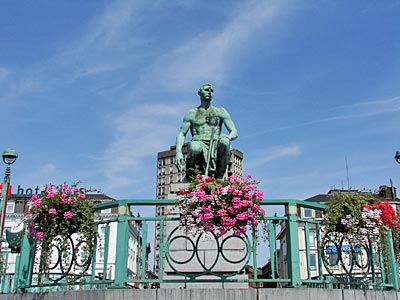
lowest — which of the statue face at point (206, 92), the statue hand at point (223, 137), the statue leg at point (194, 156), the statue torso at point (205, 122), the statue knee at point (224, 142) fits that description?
the statue leg at point (194, 156)

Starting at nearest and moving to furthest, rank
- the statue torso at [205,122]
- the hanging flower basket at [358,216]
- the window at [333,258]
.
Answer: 1. the hanging flower basket at [358,216]
2. the window at [333,258]
3. the statue torso at [205,122]

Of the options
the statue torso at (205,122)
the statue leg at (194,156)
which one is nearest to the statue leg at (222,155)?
the statue leg at (194,156)

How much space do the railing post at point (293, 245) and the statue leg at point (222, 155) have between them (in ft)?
13.1

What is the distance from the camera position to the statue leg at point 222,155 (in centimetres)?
1134

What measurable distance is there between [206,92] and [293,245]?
6057 mm

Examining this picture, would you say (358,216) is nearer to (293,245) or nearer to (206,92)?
(293,245)

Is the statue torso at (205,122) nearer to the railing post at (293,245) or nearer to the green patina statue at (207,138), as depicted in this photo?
the green patina statue at (207,138)

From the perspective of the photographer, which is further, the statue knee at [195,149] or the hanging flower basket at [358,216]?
the statue knee at [195,149]

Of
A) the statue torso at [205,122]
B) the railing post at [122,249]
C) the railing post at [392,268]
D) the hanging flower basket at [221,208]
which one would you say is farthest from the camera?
the statue torso at [205,122]

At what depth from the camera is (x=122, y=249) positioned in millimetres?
7434

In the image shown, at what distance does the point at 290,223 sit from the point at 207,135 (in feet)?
16.1

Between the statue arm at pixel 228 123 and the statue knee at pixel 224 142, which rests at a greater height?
the statue arm at pixel 228 123

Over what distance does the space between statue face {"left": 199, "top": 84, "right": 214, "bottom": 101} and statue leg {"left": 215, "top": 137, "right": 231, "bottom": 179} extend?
1555mm

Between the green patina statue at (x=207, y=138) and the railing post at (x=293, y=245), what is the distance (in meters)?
3.88
